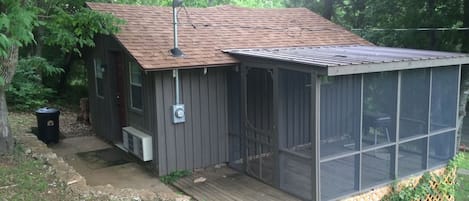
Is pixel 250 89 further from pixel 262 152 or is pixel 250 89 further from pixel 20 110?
pixel 20 110

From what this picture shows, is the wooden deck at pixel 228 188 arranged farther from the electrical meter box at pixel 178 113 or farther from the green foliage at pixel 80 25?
the green foliage at pixel 80 25

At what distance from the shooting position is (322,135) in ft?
20.3

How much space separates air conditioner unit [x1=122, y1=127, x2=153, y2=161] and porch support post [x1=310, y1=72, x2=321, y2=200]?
3.03 meters

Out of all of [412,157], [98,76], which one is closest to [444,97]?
[412,157]

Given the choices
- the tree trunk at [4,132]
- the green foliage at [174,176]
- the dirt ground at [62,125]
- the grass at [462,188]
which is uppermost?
the tree trunk at [4,132]

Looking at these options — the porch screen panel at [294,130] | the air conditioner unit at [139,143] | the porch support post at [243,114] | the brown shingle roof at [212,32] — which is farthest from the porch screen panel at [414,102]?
the air conditioner unit at [139,143]

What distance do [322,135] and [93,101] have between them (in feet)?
20.3

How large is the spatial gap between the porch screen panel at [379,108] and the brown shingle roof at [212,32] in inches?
95.7

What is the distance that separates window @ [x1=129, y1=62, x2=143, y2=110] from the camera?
784cm

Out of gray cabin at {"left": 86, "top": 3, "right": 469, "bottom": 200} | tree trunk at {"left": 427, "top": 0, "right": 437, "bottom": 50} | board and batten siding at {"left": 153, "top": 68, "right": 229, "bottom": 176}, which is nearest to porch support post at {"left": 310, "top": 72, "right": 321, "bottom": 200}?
gray cabin at {"left": 86, "top": 3, "right": 469, "bottom": 200}

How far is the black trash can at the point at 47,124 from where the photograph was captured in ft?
29.8

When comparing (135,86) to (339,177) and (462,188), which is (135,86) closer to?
(339,177)

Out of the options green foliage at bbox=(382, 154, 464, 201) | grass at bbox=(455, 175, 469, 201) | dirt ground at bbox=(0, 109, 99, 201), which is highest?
dirt ground at bbox=(0, 109, 99, 201)

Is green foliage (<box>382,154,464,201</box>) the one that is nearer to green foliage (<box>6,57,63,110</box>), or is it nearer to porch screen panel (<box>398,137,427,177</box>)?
porch screen panel (<box>398,137,427,177</box>)
